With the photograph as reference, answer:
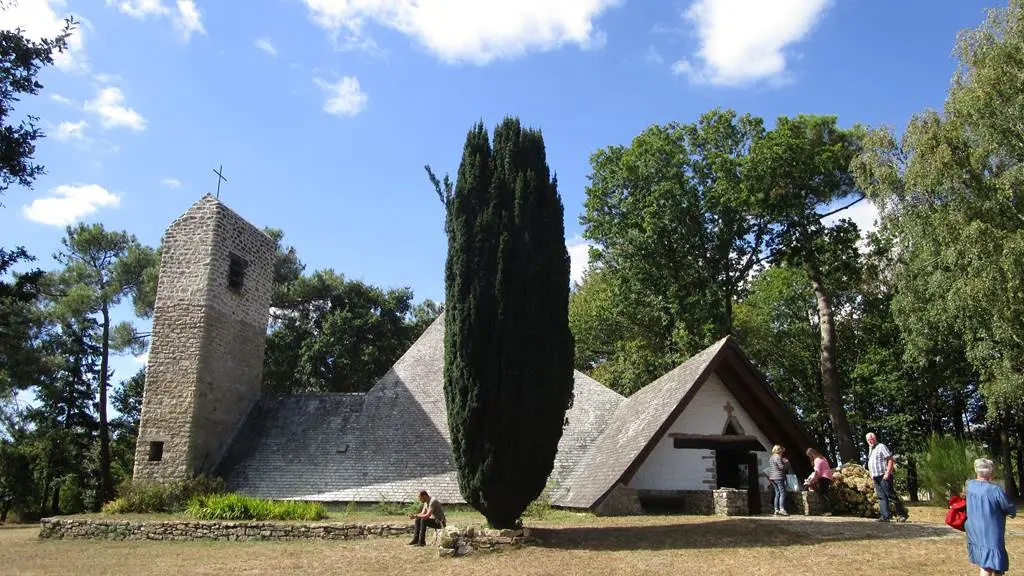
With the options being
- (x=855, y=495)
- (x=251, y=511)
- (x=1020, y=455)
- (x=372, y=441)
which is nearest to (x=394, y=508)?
(x=372, y=441)

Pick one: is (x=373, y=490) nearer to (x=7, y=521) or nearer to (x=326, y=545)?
(x=326, y=545)

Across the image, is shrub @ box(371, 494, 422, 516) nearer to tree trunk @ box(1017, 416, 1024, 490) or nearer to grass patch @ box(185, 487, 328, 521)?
grass patch @ box(185, 487, 328, 521)

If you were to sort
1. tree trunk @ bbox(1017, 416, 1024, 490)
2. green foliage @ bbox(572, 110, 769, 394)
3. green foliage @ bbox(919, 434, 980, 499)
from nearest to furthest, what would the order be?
green foliage @ bbox(919, 434, 980, 499), green foliage @ bbox(572, 110, 769, 394), tree trunk @ bbox(1017, 416, 1024, 490)

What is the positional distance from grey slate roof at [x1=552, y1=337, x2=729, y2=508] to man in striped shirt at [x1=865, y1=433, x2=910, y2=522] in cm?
386

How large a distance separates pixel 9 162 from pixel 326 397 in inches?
422

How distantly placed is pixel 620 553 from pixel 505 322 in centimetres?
415

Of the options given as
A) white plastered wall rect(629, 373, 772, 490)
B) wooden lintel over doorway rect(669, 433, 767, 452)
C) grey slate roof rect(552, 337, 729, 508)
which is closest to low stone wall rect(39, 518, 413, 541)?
grey slate roof rect(552, 337, 729, 508)

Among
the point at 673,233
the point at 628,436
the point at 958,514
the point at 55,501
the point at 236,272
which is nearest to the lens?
the point at 958,514

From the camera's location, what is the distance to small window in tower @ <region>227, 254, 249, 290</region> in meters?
20.2

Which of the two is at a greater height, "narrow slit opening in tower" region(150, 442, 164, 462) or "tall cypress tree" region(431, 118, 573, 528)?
"tall cypress tree" region(431, 118, 573, 528)

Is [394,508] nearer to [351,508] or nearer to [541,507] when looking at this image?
[351,508]

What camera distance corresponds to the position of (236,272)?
67.2ft

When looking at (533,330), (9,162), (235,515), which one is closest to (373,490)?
(235,515)

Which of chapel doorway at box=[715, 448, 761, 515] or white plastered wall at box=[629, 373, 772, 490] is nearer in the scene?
white plastered wall at box=[629, 373, 772, 490]
